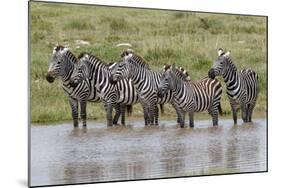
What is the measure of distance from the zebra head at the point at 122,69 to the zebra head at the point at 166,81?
1.04ft

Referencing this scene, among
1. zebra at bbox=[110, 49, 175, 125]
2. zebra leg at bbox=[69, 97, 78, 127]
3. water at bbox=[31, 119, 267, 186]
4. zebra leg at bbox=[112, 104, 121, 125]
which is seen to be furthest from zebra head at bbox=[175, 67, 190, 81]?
zebra leg at bbox=[69, 97, 78, 127]

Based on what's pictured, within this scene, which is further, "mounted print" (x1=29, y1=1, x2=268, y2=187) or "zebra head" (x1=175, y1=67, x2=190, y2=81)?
"zebra head" (x1=175, y1=67, x2=190, y2=81)

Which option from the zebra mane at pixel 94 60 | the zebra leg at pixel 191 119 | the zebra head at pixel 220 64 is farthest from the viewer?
the zebra head at pixel 220 64

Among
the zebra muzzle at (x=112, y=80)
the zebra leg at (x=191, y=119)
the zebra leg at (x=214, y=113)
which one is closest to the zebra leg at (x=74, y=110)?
the zebra muzzle at (x=112, y=80)

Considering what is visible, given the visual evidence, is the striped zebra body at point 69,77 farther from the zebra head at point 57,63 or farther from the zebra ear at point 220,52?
the zebra ear at point 220,52

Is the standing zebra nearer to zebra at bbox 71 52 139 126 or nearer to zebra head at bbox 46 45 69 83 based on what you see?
zebra at bbox 71 52 139 126

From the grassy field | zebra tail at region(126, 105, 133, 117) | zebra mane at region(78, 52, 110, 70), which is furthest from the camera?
zebra tail at region(126, 105, 133, 117)

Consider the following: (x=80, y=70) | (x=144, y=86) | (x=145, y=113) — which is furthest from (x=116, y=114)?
(x=80, y=70)

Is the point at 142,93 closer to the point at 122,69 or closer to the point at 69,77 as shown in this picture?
the point at 122,69

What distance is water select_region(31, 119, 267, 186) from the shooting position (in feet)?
19.4

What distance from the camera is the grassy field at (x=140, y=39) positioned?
5.88 metres

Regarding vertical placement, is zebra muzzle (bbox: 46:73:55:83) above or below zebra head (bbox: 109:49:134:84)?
below

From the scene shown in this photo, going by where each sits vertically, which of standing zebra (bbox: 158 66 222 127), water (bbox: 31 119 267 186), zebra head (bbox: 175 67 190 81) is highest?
zebra head (bbox: 175 67 190 81)

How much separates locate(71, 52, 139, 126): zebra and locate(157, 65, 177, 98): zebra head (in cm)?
28
